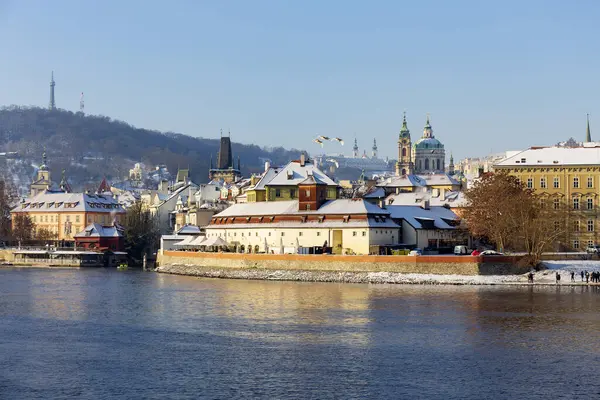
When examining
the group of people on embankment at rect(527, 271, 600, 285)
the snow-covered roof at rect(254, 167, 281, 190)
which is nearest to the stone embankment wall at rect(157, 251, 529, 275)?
the group of people on embankment at rect(527, 271, 600, 285)

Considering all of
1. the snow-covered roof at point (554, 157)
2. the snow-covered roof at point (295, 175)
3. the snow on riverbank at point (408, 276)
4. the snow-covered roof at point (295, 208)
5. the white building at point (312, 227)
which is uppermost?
the snow-covered roof at point (554, 157)

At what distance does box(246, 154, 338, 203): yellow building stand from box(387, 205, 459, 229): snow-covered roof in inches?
355

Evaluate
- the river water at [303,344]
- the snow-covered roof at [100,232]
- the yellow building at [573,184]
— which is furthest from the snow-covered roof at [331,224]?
the snow-covered roof at [100,232]

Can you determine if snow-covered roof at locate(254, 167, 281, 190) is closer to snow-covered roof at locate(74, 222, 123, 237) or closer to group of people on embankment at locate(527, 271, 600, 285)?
snow-covered roof at locate(74, 222, 123, 237)

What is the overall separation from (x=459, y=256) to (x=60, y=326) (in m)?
31.9

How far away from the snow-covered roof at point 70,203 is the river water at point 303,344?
199 feet

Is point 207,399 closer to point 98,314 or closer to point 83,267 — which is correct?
point 98,314

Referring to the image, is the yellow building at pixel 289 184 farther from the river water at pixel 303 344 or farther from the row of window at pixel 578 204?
the river water at pixel 303 344

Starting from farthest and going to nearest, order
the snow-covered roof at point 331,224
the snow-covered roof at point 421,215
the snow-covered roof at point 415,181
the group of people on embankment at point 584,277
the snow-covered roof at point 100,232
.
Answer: the snow-covered roof at point 415,181 < the snow-covered roof at point 100,232 < the snow-covered roof at point 421,215 < the snow-covered roof at point 331,224 < the group of people on embankment at point 584,277

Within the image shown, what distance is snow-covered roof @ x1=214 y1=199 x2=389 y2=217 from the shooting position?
7788 centimetres

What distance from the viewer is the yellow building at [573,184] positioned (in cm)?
8769

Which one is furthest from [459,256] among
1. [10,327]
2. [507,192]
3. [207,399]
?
[207,399]

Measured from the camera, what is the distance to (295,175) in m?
95.0

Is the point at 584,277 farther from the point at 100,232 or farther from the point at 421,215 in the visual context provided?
the point at 100,232
